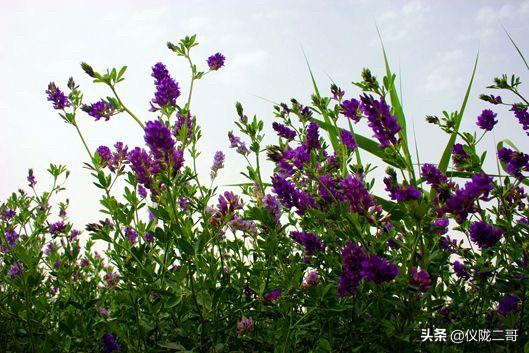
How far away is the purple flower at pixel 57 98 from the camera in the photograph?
294 cm

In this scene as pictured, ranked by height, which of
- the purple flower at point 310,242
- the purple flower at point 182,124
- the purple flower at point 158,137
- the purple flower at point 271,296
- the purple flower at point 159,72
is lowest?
the purple flower at point 271,296

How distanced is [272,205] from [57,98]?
65.2 inches

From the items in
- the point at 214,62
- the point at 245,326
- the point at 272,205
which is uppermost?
the point at 214,62

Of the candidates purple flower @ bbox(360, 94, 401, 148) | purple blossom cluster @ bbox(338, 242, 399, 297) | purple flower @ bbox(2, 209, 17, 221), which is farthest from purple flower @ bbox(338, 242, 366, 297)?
purple flower @ bbox(2, 209, 17, 221)

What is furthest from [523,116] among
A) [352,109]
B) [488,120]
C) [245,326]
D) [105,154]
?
[105,154]

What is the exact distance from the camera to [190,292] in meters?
1.82

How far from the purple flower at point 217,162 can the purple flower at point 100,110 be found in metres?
0.78

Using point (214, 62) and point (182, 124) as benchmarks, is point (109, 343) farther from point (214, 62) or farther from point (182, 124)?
point (214, 62)

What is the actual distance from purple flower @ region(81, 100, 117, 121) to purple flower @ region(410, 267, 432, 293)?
67.9 inches

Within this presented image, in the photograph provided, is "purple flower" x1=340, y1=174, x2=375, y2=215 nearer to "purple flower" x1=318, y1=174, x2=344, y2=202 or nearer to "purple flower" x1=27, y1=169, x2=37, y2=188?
"purple flower" x1=318, y1=174, x2=344, y2=202

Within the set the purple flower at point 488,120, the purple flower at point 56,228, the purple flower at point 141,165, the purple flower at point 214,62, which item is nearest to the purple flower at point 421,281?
the purple flower at point 141,165

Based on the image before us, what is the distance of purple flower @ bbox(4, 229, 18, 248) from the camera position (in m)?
3.74

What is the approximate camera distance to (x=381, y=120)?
187cm

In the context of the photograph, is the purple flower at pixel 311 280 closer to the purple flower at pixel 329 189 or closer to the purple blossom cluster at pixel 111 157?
the purple flower at pixel 329 189
